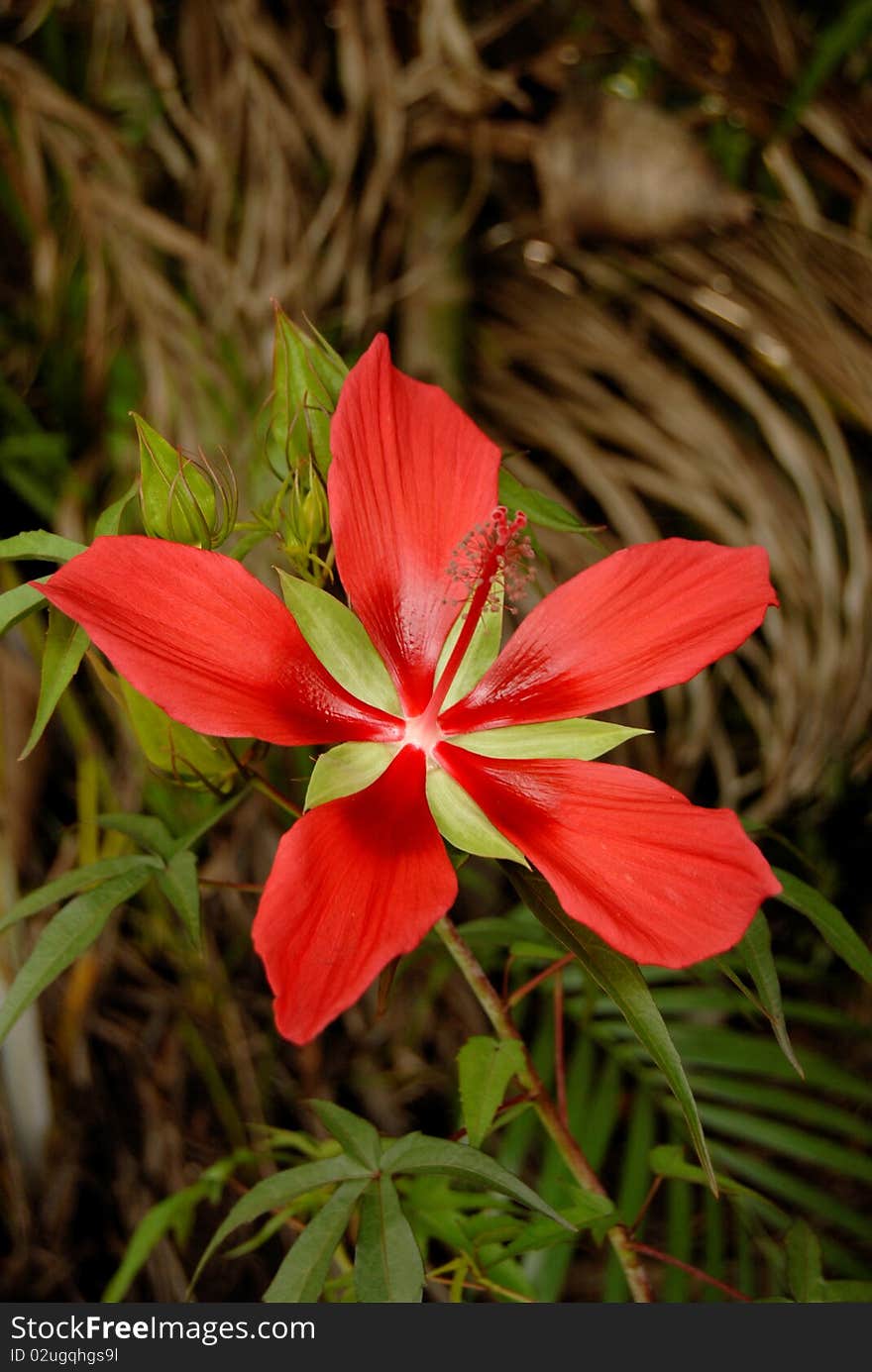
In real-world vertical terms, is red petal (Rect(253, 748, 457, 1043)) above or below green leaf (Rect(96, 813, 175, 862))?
above

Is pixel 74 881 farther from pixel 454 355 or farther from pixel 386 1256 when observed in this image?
pixel 454 355

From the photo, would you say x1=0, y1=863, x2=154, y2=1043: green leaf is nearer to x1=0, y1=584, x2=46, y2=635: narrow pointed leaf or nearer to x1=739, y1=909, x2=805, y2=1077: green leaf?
x1=0, y1=584, x2=46, y2=635: narrow pointed leaf

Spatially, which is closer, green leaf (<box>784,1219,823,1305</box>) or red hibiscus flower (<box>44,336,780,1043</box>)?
red hibiscus flower (<box>44,336,780,1043</box>)

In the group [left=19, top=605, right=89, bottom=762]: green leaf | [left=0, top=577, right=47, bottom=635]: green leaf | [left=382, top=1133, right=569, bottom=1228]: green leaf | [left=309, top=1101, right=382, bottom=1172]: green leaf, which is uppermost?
[left=0, top=577, right=47, bottom=635]: green leaf

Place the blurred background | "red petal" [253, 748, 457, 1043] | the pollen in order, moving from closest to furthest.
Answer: "red petal" [253, 748, 457, 1043], the pollen, the blurred background

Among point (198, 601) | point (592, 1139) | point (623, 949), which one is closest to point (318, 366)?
point (198, 601)

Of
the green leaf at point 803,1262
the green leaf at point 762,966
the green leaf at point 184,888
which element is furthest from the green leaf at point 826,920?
the green leaf at point 184,888

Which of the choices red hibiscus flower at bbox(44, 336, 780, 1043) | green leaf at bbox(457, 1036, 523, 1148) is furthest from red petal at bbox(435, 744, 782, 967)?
green leaf at bbox(457, 1036, 523, 1148)
